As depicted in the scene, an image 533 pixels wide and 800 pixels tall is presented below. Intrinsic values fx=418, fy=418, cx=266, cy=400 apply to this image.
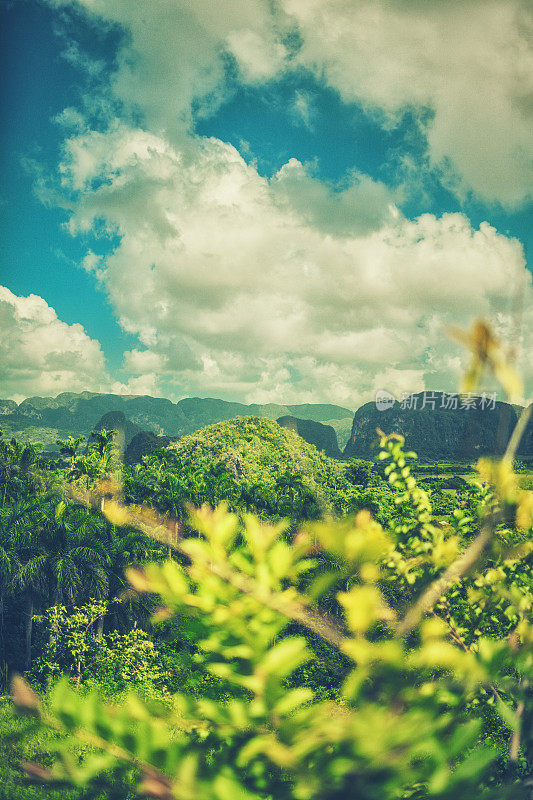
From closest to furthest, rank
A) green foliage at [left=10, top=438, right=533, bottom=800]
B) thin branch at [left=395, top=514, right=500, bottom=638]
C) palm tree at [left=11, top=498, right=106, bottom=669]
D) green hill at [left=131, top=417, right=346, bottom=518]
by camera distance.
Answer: green foliage at [left=10, top=438, right=533, bottom=800] → thin branch at [left=395, top=514, right=500, bottom=638] → palm tree at [left=11, top=498, right=106, bottom=669] → green hill at [left=131, top=417, right=346, bottom=518]

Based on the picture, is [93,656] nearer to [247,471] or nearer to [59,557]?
[59,557]

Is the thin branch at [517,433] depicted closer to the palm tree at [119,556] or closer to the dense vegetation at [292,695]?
the dense vegetation at [292,695]

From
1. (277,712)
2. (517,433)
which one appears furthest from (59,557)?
(517,433)

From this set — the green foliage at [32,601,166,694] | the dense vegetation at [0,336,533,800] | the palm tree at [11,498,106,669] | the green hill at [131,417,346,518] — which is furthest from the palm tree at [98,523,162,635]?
the dense vegetation at [0,336,533,800]

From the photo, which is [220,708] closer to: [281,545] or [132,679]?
[281,545]

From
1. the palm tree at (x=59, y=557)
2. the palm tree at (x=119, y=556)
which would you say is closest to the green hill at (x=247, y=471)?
the palm tree at (x=119, y=556)

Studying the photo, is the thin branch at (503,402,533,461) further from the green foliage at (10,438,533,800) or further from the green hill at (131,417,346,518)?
the green hill at (131,417,346,518)

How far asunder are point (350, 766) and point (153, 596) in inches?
1069

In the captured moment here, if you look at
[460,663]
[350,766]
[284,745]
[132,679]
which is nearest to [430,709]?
[460,663]

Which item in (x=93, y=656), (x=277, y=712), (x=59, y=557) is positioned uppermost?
(x=277, y=712)

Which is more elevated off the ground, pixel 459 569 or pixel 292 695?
pixel 459 569

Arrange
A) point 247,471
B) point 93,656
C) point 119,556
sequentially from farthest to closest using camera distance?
1. point 247,471
2. point 119,556
3. point 93,656

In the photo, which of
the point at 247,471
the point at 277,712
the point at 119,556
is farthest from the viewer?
the point at 247,471

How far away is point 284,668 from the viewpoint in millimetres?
1503
